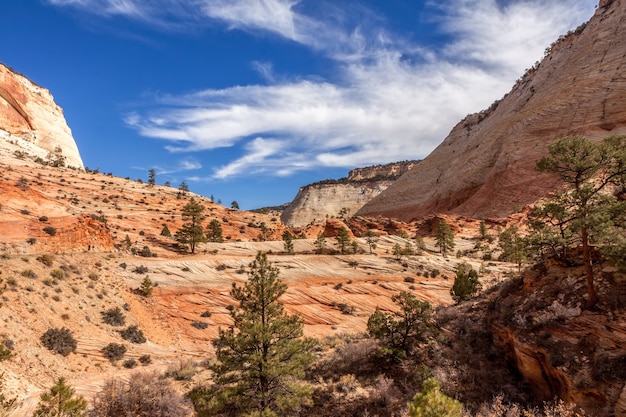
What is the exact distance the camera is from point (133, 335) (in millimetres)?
22016

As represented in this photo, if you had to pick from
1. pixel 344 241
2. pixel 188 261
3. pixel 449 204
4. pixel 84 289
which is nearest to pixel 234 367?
pixel 84 289

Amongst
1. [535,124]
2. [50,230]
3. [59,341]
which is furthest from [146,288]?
[535,124]

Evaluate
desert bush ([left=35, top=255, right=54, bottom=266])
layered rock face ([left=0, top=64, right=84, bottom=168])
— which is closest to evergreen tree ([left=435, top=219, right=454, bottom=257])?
desert bush ([left=35, top=255, right=54, bottom=266])

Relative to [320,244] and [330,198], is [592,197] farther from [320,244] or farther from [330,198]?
[330,198]

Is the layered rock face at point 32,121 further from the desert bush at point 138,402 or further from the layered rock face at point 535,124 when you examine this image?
the layered rock face at point 535,124

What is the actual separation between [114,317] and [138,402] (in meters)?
12.1

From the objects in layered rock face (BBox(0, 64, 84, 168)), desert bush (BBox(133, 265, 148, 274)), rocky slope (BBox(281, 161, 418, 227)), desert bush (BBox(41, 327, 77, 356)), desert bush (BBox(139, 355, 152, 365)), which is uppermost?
layered rock face (BBox(0, 64, 84, 168))

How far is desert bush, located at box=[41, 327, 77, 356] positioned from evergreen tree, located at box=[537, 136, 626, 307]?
23.5 meters

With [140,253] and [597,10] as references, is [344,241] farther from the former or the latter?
[597,10]

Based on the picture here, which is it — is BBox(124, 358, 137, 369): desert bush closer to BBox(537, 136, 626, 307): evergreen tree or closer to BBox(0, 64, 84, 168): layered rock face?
BBox(537, 136, 626, 307): evergreen tree

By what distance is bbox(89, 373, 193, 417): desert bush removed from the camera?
1248 cm

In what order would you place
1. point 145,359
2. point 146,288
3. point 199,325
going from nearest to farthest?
point 145,359, point 199,325, point 146,288

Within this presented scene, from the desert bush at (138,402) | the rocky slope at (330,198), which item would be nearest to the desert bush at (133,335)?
the desert bush at (138,402)

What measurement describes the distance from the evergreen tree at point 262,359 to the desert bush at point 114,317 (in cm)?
1326
